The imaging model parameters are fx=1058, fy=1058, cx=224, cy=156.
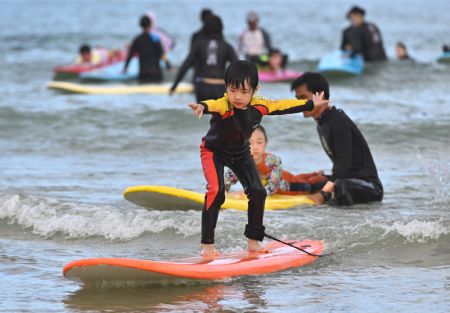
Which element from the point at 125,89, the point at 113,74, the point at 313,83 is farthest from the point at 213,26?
the point at 113,74

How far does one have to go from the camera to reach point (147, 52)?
19188 mm

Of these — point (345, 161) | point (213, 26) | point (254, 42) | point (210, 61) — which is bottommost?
point (345, 161)

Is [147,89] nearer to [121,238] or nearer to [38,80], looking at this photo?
[38,80]

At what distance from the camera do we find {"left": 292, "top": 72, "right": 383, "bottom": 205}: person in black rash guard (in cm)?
845

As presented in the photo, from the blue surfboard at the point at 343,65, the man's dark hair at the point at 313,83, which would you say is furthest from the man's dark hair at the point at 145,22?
the man's dark hair at the point at 313,83

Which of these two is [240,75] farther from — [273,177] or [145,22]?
[145,22]

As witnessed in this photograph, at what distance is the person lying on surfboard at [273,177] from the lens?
28.2ft

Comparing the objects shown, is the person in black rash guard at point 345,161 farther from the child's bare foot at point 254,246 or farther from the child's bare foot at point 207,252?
the child's bare foot at point 207,252

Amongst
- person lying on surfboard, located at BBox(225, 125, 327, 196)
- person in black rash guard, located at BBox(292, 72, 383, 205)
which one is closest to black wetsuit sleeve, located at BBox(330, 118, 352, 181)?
person in black rash guard, located at BBox(292, 72, 383, 205)

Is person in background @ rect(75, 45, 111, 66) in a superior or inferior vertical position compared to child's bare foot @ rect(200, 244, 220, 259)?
superior

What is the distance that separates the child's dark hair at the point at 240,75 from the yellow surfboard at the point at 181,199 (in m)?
2.41

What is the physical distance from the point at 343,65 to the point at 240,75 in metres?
15.4

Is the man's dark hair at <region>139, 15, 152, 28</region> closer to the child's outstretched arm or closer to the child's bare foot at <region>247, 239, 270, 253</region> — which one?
the child's bare foot at <region>247, 239, 270, 253</region>

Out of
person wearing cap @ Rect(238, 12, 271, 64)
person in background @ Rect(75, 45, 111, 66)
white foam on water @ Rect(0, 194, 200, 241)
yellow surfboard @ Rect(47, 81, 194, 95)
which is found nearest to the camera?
white foam on water @ Rect(0, 194, 200, 241)
